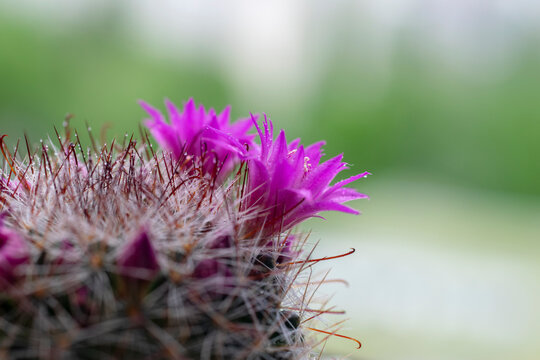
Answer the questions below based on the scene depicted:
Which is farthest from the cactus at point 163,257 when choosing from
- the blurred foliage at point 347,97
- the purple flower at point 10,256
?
the blurred foliage at point 347,97

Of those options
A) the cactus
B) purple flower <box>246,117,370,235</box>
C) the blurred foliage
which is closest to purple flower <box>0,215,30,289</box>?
the cactus

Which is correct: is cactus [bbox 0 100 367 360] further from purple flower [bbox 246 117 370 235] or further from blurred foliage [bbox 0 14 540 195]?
blurred foliage [bbox 0 14 540 195]

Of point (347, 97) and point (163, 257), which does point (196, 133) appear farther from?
point (347, 97)

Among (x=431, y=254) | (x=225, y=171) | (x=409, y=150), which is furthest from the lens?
(x=409, y=150)

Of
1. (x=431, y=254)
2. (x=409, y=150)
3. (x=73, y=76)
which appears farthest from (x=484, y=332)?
(x=73, y=76)

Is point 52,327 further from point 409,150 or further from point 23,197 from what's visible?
point 409,150

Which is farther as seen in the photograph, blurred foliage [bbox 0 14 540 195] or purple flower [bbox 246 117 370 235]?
blurred foliage [bbox 0 14 540 195]

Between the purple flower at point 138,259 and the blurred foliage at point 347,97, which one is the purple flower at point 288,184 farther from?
the blurred foliage at point 347,97

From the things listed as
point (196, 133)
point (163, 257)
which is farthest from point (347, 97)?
point (163, 257)
